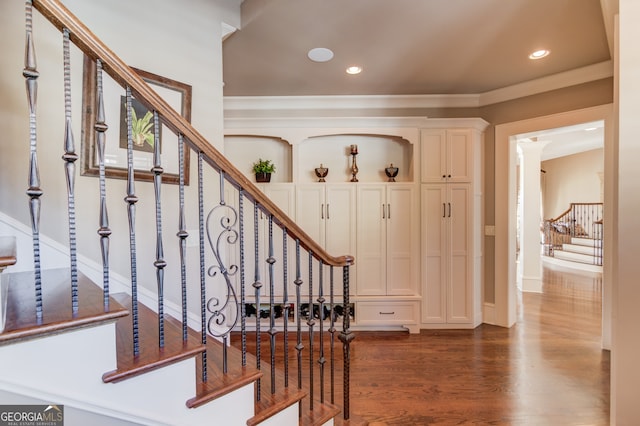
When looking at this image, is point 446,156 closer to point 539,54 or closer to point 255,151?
point 539,54

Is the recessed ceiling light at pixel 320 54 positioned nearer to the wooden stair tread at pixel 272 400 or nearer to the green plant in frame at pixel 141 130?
the green plant in frame at pixel 141 130

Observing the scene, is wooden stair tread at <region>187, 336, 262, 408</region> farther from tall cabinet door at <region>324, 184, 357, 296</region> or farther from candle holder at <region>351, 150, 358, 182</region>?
candle holder at <region>351, 150, 358, 182</region>

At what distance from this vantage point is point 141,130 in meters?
1.89

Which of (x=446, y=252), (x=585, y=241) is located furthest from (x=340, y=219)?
(x=585, y=241)

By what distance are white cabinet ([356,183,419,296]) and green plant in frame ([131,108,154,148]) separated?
87.5 inches

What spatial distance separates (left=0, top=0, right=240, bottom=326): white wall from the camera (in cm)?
150

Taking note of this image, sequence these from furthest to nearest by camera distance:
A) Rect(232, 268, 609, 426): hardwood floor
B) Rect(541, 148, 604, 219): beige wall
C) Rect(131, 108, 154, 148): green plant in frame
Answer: Rect(541, 148, 604, 219): beige wall < Rect(232, 268, 609, 426): hardwood floor < Rect(131, 108, 154, 148): green plant in frame

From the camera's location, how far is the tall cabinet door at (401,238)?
345 cm

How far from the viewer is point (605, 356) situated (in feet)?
9.01

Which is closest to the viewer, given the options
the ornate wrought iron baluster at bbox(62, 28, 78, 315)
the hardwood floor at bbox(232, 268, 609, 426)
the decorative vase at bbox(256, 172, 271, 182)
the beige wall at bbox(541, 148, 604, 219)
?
the ornate wrought iron baluster at bbox(62, 28, 78, 315)

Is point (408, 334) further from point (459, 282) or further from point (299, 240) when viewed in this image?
point (299, 240)

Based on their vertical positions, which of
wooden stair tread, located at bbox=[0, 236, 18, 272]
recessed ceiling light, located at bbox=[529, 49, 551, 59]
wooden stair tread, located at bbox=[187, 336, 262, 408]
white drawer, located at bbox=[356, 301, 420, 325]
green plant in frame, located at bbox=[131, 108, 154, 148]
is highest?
recessed ceiling light, located at bbox=[529, 49, 551, 59]

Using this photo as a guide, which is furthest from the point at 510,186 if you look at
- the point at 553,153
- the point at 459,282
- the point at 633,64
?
the point at 553,153

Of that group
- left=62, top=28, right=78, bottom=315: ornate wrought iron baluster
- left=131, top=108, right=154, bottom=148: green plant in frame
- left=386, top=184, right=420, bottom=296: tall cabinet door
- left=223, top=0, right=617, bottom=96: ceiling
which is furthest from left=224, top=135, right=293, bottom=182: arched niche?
left=62, top=28, right=78, bottom=315: ornate wrought iron baluster
